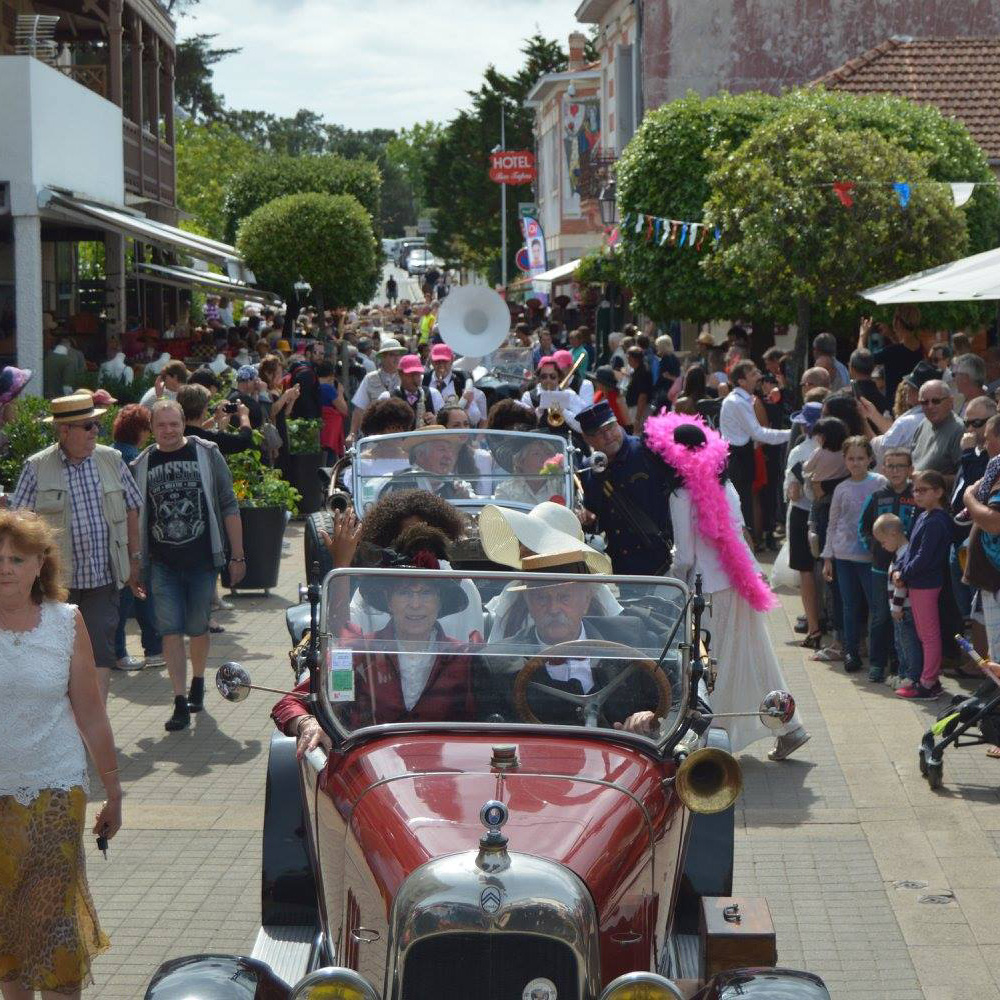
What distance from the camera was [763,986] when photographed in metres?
4.16

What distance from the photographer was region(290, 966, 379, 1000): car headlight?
3.75 metres

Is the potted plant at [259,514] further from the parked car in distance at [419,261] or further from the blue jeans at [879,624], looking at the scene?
the parked car in distance at [419,261]

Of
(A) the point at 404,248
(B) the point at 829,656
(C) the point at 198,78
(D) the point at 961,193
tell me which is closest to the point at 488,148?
(C) the point at 198,78

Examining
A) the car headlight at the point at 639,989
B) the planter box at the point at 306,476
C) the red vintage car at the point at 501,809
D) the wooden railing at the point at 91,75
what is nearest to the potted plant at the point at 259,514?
the planter box at the point at 306,476

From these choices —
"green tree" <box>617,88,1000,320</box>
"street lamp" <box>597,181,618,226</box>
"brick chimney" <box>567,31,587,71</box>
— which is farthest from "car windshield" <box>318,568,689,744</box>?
"brick chimney" <box>567,31,587,71</box>

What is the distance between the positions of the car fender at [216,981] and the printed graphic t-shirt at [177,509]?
196 inches

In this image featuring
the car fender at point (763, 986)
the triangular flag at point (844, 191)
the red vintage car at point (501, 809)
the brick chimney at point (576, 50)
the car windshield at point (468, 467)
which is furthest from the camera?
the brick chimney at point (576, 50)

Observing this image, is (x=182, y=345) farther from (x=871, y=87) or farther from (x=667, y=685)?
(x=667, y=685)

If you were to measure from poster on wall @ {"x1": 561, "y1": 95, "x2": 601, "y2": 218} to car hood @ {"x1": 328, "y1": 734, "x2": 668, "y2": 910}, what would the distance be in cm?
3622

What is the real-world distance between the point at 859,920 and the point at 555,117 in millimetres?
47196

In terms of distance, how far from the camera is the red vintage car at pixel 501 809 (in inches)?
154

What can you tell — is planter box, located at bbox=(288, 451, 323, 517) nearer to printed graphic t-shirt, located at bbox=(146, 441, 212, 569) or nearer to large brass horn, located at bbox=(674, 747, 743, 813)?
printed graphic t-shirt, located at bbox=(146, 441, 212, 569)

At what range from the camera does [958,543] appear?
32.0 ft

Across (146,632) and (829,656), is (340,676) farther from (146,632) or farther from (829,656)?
(829,656)
